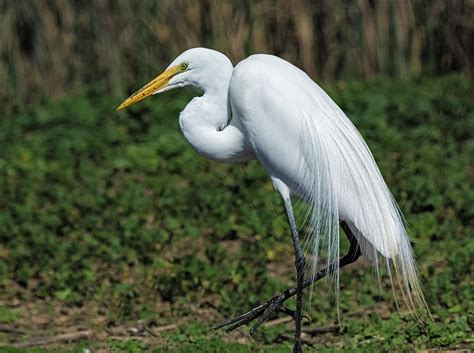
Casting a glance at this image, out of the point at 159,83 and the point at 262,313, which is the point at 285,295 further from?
the point at 159,83

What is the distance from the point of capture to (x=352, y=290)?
564cm

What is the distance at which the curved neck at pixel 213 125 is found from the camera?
473cm

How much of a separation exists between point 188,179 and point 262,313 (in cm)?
246

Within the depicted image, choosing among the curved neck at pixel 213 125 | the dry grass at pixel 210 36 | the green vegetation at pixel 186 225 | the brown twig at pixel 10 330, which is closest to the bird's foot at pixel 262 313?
the green vegetation at pixel 186 225

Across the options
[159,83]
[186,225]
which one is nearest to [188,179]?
[186,225]

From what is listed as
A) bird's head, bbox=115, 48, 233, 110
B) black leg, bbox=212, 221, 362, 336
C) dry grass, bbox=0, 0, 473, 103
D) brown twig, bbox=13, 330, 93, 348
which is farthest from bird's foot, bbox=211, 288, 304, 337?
dry grass, bbox=0, 0, 473, 103

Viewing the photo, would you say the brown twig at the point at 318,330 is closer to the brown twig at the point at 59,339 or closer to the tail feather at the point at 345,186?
the tail feather at the point at 345,186

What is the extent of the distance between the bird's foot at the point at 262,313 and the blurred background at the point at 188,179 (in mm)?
116

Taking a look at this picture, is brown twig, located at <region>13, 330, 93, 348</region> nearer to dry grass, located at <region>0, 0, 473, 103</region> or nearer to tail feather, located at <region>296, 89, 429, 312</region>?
tail feather, located at <region>296, 89, 429, 312</region>

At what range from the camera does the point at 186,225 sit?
6.46 m

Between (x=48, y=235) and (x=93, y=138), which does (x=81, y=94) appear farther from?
(x=48, y=235)

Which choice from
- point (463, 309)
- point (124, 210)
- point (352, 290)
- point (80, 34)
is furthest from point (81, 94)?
point (463, 309)

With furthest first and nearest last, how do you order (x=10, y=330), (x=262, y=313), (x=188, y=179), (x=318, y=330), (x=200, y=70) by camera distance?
(x=188, y=179) → (x=10, y=330) → (x=318, y=330) → (x=262, y=313) → (x=200, y=70)

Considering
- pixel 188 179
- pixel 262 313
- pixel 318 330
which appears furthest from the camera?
pixel 188 179
